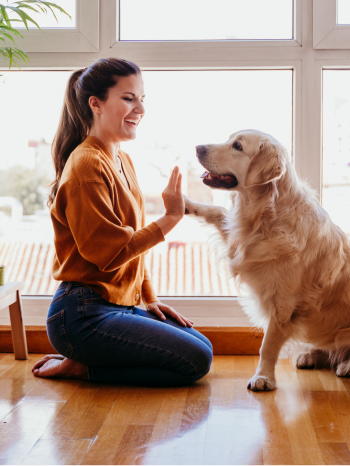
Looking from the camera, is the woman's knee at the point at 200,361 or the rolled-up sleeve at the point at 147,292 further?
the rolled-up sleeve at the point at 147,292

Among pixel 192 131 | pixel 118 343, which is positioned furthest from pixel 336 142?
pixel 118 343

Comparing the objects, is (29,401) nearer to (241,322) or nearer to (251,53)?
(241,322)

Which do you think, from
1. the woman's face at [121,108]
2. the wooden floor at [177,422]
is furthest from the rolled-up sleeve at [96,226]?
the wooden floor at [177,422]

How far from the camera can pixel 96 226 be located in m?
1.66

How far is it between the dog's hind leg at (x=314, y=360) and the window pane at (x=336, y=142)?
0.72m

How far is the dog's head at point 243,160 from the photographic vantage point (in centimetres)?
176

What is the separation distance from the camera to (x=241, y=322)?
237cm

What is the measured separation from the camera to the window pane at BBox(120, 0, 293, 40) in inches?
89.9

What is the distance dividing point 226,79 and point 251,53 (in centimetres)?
17

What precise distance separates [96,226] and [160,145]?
90 centimetres

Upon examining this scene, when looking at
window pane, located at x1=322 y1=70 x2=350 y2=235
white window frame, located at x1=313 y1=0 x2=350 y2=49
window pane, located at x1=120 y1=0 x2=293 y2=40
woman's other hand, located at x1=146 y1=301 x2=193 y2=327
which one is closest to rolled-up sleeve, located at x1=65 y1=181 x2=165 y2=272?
woman's other hand, located at x1=146 y1=301 x2=193 y2=327

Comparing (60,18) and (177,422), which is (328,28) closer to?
(60,18)

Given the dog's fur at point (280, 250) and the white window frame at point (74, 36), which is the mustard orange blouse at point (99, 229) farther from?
the white window frame at point (74, 36)

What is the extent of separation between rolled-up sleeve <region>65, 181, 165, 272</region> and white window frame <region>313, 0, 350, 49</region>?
1.31m
